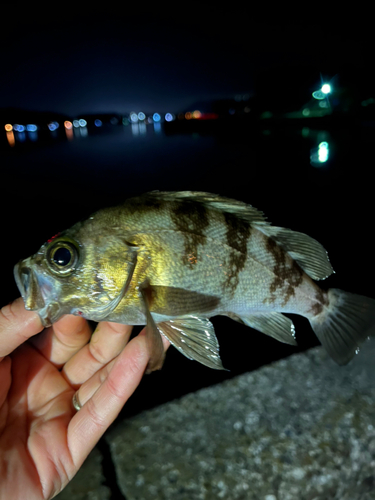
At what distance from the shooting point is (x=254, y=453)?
1980 mm

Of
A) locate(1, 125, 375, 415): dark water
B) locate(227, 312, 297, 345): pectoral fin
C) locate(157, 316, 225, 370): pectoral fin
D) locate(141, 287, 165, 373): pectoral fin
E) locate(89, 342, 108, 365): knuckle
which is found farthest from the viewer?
locate(1, 125, 375, 415): dark water

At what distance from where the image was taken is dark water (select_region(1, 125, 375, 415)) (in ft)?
14.1

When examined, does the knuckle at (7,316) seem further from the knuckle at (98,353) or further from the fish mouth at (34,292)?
the knuckle at (98,353)

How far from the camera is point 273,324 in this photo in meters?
2.09

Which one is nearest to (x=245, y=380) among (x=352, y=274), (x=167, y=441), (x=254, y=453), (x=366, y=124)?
(x=254, y=453)

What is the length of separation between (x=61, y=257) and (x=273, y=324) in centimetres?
137

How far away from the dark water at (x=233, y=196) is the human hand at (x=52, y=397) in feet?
4.70

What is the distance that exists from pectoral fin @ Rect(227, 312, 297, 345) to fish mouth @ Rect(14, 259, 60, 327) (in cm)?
110

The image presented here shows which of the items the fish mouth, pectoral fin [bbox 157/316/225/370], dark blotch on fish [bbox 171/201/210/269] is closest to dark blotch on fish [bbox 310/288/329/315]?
pectoral fin [bbox 157/316/225/370]

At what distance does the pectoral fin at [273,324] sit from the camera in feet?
6.81

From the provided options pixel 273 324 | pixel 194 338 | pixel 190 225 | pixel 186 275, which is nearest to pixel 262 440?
pixel 273 324

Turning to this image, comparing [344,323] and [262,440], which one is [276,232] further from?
[262,440]

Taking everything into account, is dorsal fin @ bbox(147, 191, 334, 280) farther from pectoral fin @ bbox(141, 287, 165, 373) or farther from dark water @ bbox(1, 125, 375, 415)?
dark water @ bbox(1, 125, 375, 415)

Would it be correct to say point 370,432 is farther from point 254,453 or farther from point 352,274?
point 352,274
